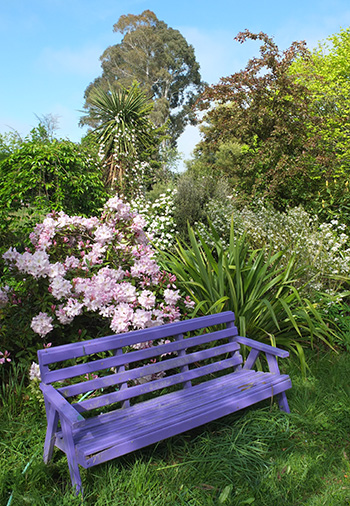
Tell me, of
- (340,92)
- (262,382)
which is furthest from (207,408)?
A: (340,92)

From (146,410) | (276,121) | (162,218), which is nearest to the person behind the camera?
(146,410)

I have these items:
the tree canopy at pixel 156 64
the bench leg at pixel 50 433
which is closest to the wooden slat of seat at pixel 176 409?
the bench leg at pixel 50 433

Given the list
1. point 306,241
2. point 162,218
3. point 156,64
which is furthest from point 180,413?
point 156,64

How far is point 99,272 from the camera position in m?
3.21

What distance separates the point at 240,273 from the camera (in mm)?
3961

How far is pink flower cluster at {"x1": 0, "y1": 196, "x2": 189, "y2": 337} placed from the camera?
300cm

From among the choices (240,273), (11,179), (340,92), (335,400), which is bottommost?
(335,400)

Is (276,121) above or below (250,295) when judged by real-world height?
above

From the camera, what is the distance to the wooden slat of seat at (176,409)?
2.04 metres

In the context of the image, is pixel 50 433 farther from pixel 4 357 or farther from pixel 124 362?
pixel 4 357

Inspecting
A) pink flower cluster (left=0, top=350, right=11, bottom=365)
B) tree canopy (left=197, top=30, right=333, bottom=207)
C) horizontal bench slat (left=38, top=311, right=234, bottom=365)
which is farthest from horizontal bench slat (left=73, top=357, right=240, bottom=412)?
tree canopy (left=197, top=30, right=333, bottom=207)

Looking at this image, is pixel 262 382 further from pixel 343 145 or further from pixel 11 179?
pixel 343 145

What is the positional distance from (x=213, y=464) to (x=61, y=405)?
86 cm

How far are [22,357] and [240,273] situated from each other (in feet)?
6.64
